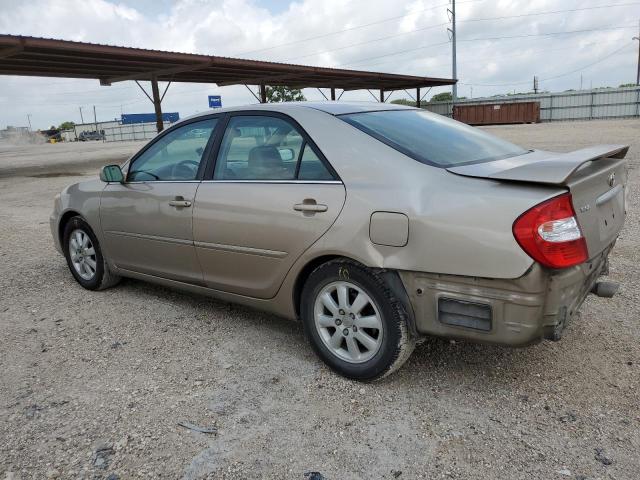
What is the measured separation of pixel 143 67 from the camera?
63.3 ft

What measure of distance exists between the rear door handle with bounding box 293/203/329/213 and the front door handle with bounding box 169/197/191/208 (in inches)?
38.8

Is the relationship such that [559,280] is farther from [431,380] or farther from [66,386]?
[66,386]

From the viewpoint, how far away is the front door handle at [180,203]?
3.61 metres

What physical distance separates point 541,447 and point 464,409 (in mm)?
418

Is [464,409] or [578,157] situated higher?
[578,157]

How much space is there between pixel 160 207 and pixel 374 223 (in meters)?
1.86

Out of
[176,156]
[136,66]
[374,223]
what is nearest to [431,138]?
[374,223]

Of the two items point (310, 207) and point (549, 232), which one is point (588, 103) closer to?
point (310, 207)

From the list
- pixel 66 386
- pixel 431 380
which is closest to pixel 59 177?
pixel 66 386

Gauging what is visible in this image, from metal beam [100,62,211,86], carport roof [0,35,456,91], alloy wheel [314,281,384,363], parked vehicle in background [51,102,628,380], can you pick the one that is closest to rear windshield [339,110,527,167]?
parked vehicle in background [51,102,628,380]

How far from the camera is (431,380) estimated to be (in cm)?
296

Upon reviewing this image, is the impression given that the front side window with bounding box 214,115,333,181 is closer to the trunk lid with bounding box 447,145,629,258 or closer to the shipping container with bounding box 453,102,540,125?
the trunk lid with bounding box 447,145,629,258

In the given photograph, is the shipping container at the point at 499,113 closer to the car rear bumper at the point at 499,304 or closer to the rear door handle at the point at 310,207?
the rear door handle at the point at 310,207

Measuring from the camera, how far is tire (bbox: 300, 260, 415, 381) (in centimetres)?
268
